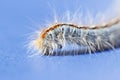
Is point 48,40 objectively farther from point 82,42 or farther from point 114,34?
point 114,34

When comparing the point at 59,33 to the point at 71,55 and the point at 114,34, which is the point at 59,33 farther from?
the point at 114,34

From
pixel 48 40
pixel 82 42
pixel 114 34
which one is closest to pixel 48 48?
pixel 48 40

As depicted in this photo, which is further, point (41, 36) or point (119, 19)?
point (41, 36)

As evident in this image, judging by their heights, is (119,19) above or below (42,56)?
above

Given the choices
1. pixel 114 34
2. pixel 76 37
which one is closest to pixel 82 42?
pixel 76 37
